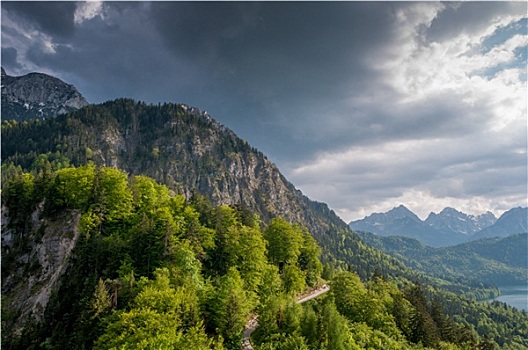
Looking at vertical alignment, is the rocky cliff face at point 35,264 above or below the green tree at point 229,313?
above

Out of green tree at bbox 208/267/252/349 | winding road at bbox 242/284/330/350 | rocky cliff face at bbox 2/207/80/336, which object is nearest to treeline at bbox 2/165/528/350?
green tree at bbox 208/267/252/349

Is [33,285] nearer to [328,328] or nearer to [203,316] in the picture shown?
[203,316]

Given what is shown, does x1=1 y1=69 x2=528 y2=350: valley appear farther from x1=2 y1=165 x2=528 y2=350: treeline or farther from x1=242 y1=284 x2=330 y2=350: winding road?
x1=242 y1=284 x2=330 y2=350: winding road

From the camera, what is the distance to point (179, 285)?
176 ft

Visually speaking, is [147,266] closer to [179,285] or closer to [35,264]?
[179,285]

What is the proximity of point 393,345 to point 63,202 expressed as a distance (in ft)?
232

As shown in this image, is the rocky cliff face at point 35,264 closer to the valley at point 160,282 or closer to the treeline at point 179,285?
the valley at point 160,282

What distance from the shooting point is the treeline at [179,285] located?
152 ft

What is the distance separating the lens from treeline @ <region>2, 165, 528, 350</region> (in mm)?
46438

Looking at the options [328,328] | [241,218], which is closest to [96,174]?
[241,218]

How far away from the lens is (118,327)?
43125 millimetres

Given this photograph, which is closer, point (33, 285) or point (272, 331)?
point (272, 331)

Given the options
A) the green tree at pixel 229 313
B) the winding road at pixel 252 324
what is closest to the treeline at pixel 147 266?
the green tree at pixel 229 313

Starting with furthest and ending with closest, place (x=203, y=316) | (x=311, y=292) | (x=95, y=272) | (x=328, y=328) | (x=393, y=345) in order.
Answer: (x=311, y=292)
(x=95, y=272)
(x=393, y=345)
(x=203, y=316)
(x=328, y=328)
